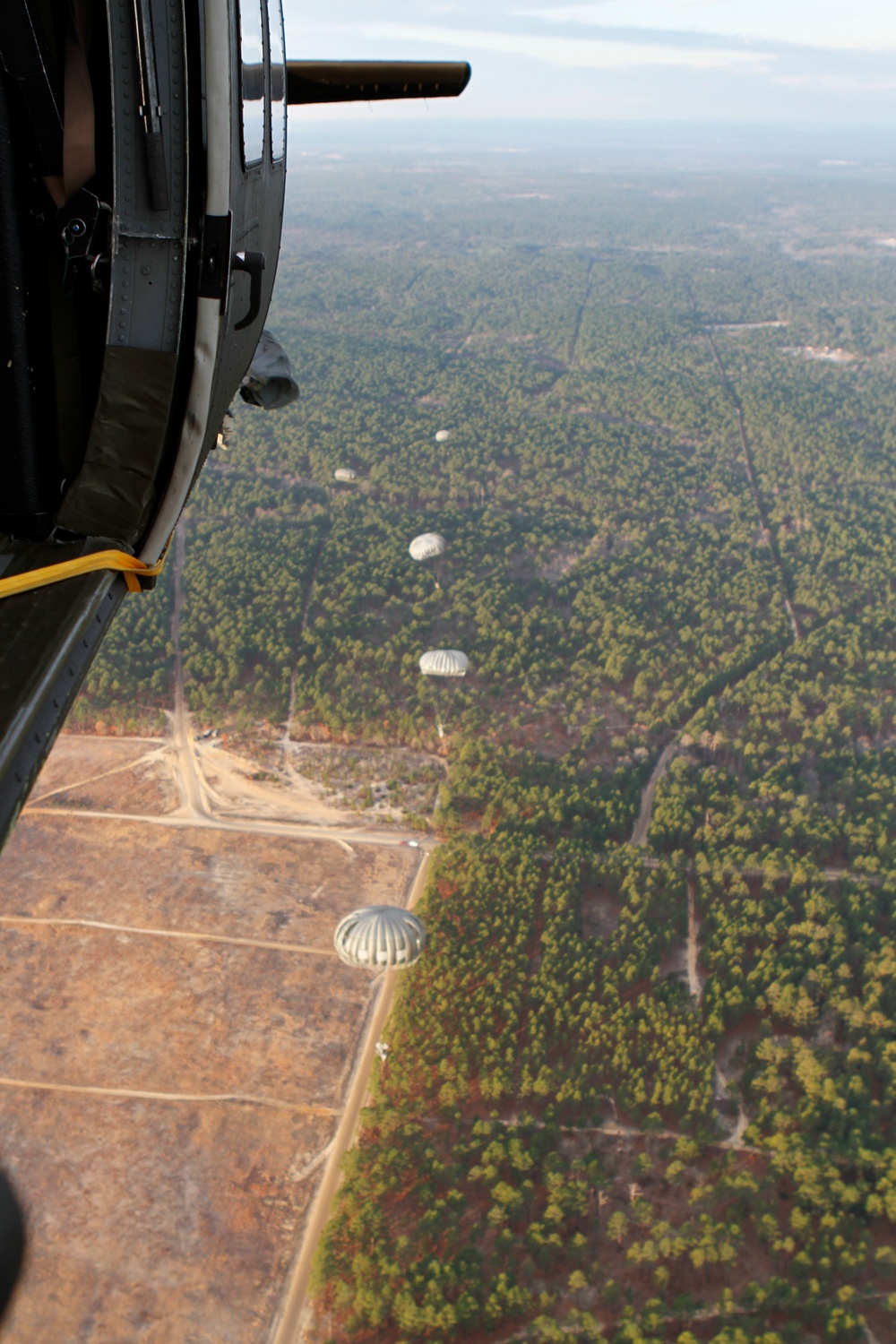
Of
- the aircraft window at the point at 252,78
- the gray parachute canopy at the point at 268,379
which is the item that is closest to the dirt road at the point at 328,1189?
the gray parachute canopy at the point at 268,379

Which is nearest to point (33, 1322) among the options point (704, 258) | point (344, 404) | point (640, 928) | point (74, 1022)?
point (74, 1022)

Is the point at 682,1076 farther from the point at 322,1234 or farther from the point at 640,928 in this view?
the point at 322,1234

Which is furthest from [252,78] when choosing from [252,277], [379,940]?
[379,940]

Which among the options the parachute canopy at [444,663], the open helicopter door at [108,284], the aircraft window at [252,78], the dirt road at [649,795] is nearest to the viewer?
the open helicopter door at [108,284]

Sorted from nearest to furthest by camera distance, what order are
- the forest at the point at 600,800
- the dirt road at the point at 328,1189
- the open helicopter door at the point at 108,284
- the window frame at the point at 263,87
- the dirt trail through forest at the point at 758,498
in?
1. the open helicopter door at the point at 108,284
2. the window frame at the point at 263,87
3. the dirt road at the point at 328,1189
4. the forest at the point at 600,800
5. the dirt trail through forest at the point at 758,498

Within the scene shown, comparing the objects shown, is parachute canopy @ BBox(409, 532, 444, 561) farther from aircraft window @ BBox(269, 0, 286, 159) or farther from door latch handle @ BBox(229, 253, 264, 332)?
door latch handle @ BBox(229, 253, 264, 332)

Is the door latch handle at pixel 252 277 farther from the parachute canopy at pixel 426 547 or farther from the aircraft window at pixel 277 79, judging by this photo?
the parachute canopy at pixel 426 547

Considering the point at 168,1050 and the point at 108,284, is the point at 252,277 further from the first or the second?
the point at 168,1050

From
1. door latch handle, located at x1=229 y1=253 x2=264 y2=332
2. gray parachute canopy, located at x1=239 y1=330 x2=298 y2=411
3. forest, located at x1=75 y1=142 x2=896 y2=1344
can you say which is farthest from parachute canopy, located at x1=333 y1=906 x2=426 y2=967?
door latch handle, located at x1=229 y1=253 x2=264 y2=332
